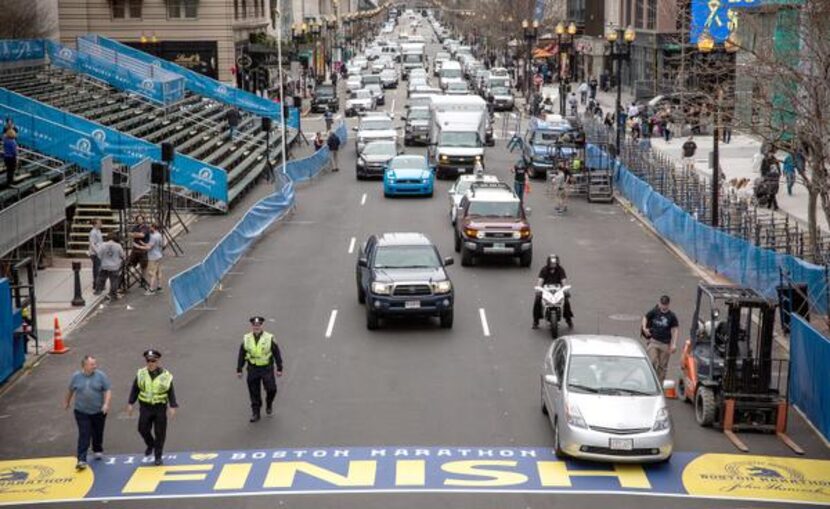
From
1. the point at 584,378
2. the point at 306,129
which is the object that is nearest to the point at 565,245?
the point at 584,378

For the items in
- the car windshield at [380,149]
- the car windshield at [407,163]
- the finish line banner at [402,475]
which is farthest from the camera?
the car windshield at [380,149]

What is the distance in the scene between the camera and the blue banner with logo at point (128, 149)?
120 ft

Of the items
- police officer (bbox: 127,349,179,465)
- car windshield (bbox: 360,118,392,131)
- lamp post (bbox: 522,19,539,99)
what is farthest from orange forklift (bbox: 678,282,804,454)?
lamp post (bbox: 522,19,539,99)

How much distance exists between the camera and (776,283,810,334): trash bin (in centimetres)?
2189

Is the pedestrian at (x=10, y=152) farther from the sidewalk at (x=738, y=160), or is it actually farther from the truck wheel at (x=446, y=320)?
the sidewalk at (x=738, y=160)

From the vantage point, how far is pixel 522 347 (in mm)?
21734

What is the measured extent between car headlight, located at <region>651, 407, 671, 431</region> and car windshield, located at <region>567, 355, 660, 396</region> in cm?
40

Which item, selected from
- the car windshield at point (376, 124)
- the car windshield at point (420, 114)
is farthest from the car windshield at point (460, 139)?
the car windshield at point (420, 114)

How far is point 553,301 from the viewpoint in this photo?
22.3 m

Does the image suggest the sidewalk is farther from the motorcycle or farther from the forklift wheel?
the forklift wheel

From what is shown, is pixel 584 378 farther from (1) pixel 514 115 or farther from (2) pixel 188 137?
(1) pixel 514 115

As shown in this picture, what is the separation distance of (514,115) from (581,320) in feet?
178

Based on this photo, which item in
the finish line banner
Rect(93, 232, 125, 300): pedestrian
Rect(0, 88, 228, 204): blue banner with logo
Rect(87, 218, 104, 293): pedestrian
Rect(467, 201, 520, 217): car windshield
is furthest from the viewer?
Rect(0, 88, 228, 204): blue banner with logo

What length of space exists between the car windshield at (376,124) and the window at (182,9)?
72.5 feet
